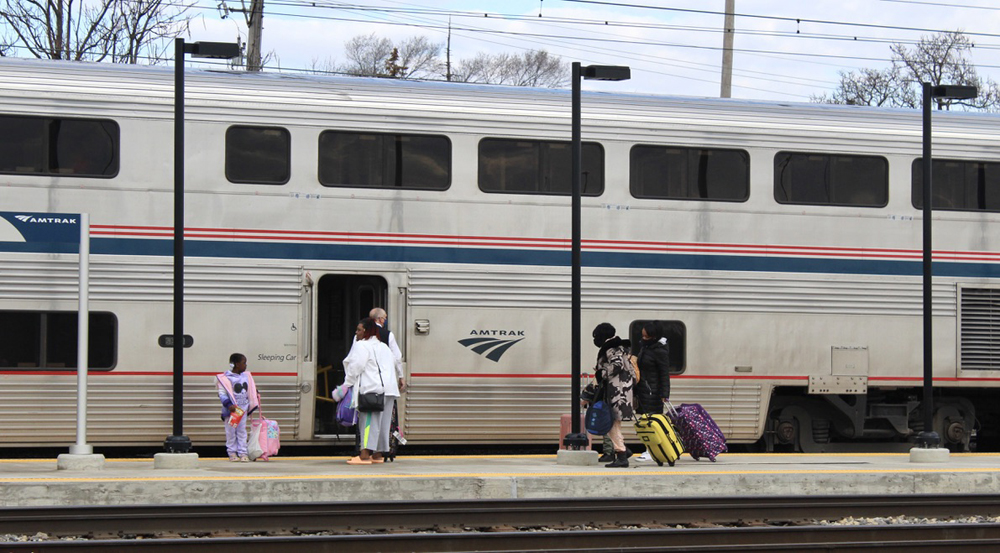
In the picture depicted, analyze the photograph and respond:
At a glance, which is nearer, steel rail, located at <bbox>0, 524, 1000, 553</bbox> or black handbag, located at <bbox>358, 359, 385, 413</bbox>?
steel rail, located at <bbox>0, 524, 1000, 553</bbox>

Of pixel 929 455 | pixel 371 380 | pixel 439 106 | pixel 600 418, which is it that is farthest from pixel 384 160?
pixel 929 455

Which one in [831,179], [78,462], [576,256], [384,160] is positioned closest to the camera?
[78,462]

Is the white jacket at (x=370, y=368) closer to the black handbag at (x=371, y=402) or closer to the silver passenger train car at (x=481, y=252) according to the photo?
the black handbag at (x=371, y=402)

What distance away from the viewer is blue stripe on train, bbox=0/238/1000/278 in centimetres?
A: 1339

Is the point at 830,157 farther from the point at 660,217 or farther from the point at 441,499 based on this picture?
the point at 441,499

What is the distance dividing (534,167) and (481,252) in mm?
1175

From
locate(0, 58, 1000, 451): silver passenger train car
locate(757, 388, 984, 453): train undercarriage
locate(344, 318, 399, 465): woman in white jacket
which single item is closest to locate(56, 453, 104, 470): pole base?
locate(0, 58, 1000, 451): silver passenger train car

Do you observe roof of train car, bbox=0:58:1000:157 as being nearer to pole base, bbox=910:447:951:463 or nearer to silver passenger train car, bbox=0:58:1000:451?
silver passenger train car, bbox=0:58:1000:451

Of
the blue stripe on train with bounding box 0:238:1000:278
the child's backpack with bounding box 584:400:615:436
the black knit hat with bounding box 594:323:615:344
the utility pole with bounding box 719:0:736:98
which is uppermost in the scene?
the utility pole with bounding box 719:0:736:98

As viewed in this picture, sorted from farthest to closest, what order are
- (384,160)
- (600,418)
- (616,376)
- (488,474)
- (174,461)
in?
(384,160) → (600,418) → (616,376) → (174,461) → (488,474)

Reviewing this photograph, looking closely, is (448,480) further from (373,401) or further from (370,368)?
(370,368)

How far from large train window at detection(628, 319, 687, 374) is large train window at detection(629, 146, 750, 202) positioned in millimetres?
1495

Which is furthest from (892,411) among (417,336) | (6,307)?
(6,307)

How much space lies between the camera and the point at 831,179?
15.1 metres
